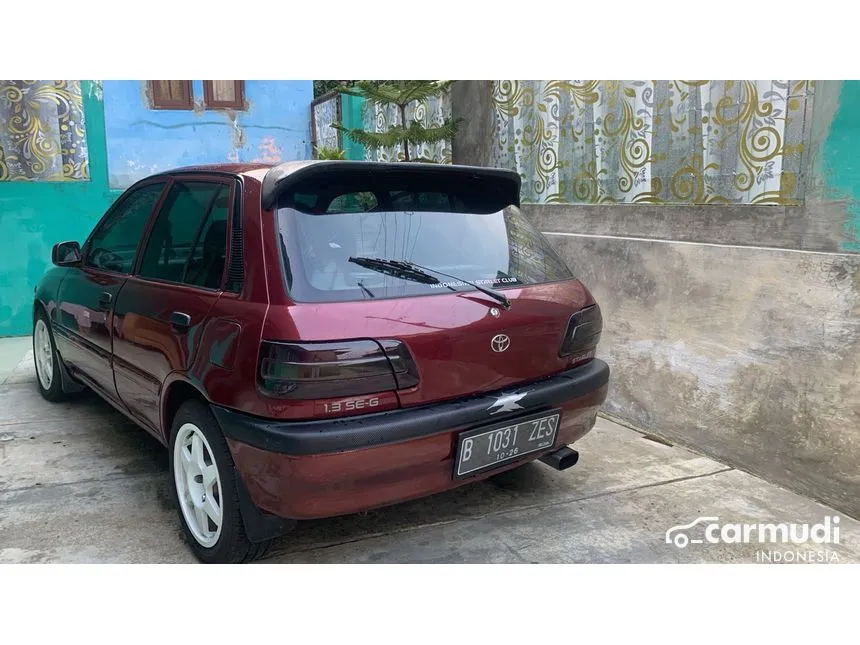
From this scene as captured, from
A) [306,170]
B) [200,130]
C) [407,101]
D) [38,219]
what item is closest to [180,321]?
[306,170]

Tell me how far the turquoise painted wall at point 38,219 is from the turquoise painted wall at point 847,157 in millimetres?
6911

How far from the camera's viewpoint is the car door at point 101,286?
3650mm

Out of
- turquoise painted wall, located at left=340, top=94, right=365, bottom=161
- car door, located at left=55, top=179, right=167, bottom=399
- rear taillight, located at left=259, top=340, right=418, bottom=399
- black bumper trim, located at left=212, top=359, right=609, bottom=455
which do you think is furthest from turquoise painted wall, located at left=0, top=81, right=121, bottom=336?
rear taillight, located at left=259, top=340, right=418, bottom=399

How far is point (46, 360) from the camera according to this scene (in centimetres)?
501

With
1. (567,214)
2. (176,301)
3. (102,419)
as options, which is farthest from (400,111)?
(176,301)

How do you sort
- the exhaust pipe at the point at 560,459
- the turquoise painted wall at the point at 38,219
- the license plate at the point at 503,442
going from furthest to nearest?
the turquoise painted wall at the point at 38,219 < the exhaust pipe at the point at 560,459 < the license plate at the point at 503,442

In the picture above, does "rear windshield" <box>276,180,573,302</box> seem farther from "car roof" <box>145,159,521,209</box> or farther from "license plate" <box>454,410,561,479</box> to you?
"license plate" <box>454,410,561,479</box>

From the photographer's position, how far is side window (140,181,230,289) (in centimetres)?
287

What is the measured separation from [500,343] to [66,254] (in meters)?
3.06

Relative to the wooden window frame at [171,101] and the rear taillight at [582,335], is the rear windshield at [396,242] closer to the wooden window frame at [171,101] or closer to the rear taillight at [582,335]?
the rear taillight at [582,335]

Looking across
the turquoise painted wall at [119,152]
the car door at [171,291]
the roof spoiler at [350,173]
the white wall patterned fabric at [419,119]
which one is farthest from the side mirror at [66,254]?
the white wall patterned fabric at [419,119]

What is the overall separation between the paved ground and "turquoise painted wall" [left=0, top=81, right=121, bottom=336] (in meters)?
3.50

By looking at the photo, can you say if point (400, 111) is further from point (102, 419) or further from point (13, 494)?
point (13, 494)
